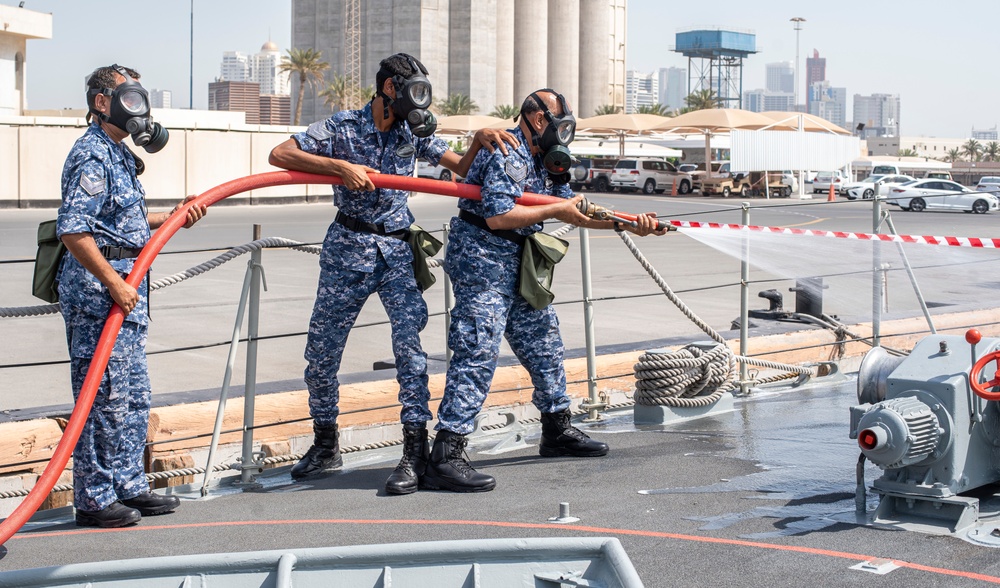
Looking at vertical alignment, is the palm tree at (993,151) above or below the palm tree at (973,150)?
below

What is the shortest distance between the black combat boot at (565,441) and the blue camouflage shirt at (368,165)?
130cm

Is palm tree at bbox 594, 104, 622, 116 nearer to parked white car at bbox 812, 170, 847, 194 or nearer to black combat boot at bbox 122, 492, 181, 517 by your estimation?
parked white car at bbox 812, 170, 847, 194

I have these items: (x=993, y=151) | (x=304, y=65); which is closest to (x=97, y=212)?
(x=304, y=65)

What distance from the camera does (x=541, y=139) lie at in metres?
5.73

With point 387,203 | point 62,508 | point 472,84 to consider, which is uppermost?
point 472,84

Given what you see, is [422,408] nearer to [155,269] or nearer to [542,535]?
[542,535]

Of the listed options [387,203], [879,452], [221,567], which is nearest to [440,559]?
[221,567]

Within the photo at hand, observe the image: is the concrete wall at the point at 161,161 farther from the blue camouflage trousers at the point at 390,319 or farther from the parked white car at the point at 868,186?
the blue camouflage trousers at the point at 390,319

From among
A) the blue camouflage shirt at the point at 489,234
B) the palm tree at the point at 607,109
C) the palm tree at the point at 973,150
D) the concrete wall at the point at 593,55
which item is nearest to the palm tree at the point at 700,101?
the palm tree at the point at 607,109

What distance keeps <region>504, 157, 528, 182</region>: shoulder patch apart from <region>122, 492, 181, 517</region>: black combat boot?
223 cm

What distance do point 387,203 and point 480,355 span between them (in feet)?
2.87

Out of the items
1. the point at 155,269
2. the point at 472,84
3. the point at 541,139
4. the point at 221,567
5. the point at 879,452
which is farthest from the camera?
the point at 472,84

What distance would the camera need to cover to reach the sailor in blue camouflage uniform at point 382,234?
214 inches

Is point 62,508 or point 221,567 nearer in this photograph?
point 221,567
